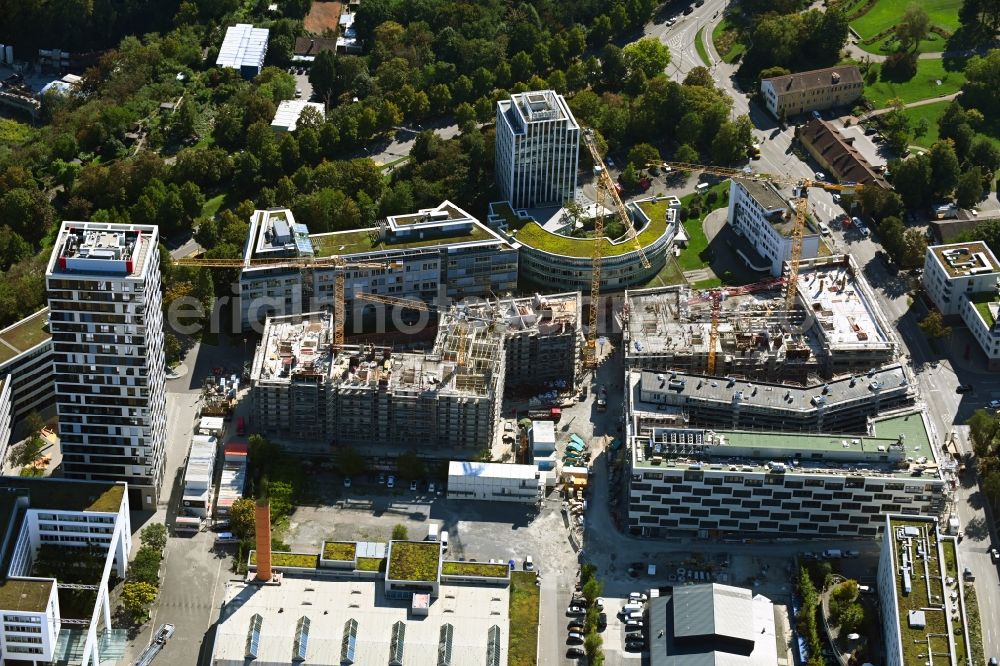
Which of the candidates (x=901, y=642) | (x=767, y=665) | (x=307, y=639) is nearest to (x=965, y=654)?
(x=901, y=642)

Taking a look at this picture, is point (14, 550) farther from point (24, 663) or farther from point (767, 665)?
point (767, 665)

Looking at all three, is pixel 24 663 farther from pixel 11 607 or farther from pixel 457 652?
pixel 457 652

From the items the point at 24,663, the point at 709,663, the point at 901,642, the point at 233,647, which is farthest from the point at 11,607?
the point at 901,642

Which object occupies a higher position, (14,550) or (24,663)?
(14,550)

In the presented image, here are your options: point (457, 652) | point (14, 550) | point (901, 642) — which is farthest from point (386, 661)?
point (901, 642)
